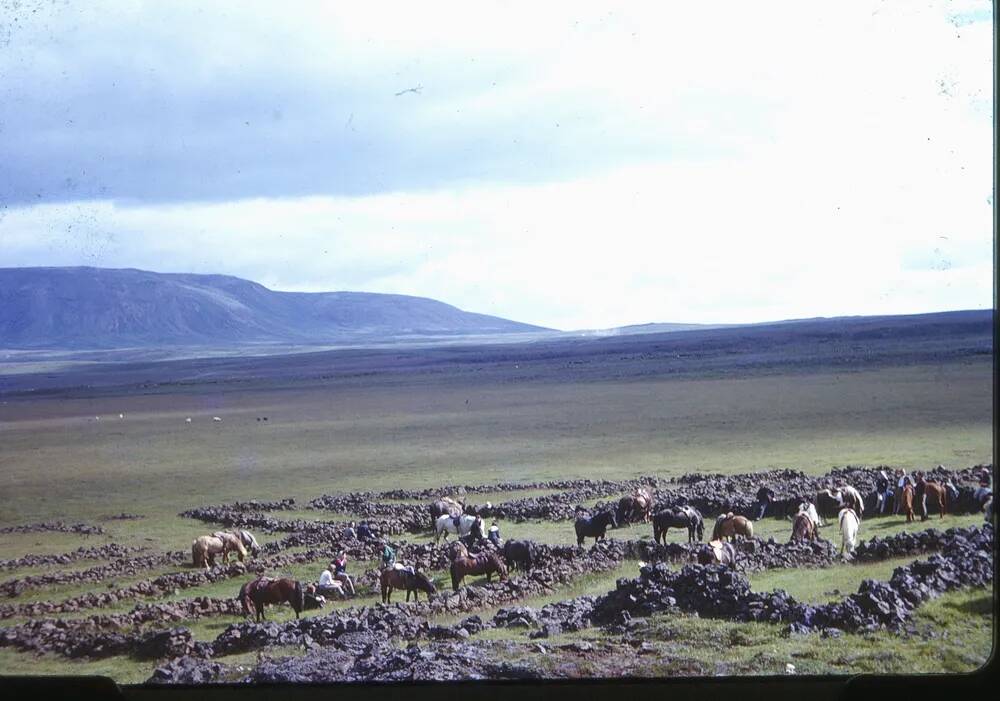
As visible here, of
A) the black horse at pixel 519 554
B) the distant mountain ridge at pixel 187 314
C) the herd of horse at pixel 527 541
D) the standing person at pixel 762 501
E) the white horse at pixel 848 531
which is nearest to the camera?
the herd of horse at pixel 527 541

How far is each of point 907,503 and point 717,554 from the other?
2.56 meters

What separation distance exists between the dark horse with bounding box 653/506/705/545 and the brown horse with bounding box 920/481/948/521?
2.04 meters

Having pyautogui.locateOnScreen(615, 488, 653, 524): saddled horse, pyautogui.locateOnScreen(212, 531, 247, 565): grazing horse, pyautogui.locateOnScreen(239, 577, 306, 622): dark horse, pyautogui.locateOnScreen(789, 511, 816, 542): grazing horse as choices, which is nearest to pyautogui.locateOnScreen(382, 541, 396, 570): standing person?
pyautogui.locateOnScreen(239, 577, 306, 622): dark horse

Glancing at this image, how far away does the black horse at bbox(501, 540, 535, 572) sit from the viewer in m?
9.05

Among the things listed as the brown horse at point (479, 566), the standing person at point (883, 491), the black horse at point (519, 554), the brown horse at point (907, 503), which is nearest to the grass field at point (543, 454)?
the brown horse at point (907, 503)

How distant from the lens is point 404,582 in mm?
8367

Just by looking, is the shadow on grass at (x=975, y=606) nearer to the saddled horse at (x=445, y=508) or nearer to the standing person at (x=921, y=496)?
the standing person at (x=921, y=496)

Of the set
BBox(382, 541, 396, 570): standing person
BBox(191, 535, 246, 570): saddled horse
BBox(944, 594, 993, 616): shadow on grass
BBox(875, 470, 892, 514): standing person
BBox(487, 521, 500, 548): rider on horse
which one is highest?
BBox(875, 470, 892, 514): standing person

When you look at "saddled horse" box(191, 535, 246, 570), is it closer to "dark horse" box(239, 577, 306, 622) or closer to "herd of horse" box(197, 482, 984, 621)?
"herd of horse" box(197, 482, 984, 621)

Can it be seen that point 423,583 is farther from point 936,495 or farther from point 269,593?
point 936,495

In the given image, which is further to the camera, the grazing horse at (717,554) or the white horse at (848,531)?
the white horse at (848,531)

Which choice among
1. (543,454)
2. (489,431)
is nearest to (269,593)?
(543,454)

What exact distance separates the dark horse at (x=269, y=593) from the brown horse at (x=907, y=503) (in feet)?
17.7

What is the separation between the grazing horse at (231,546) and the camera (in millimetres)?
9977
